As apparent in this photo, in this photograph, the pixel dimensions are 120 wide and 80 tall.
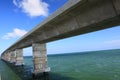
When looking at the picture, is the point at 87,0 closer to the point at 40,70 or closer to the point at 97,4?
the point at 97,4

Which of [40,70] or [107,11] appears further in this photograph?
[40,70]

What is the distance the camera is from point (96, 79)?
16062mm

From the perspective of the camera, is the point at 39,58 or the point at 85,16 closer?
the point at 85,16

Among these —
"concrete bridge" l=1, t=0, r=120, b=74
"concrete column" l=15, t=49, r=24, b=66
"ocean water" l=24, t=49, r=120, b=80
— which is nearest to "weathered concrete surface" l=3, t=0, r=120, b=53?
"concrete bridge" l=1, t=0, r=120, b=74

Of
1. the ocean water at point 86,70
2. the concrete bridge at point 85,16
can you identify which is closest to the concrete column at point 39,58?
the ocean water at point 86,70

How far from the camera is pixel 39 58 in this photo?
847 inches

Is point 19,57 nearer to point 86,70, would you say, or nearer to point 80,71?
point 86,70

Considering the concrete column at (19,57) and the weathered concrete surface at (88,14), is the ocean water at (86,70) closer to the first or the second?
the concrete column at (19,57)

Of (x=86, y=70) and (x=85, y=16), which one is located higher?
(x=85, y=16)

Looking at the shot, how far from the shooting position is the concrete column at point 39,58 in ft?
67.7

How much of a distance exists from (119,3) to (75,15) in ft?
12.7

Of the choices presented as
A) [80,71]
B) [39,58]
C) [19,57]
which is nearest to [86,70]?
[80,71]

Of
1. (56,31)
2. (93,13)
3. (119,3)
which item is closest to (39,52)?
(56,31)

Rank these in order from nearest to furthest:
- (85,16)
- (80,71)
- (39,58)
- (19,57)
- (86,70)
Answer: (85,16), (39,58), (80,71), (86,70), (19,57)
